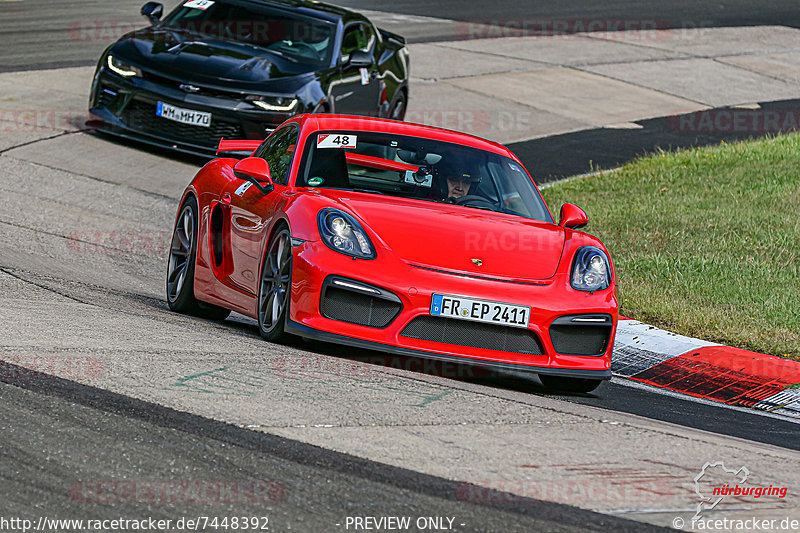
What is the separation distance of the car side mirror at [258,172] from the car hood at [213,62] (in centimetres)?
570

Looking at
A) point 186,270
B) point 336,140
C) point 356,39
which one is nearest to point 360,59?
point 356,39

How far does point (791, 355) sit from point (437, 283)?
2.83 metres

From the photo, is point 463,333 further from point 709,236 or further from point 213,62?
point 213,62

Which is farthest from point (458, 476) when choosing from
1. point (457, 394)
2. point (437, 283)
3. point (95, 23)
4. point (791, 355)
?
point (95, 23)

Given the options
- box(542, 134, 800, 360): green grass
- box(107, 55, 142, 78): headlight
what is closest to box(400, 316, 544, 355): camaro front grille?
box(542, 134, 800, 360): green grass

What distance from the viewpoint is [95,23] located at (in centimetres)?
2222

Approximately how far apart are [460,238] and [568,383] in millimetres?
1015

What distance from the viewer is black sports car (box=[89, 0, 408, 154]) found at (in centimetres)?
1291

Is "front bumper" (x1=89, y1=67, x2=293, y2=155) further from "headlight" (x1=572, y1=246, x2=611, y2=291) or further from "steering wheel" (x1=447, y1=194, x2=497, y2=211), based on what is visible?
"headlight" (x1=572, y1=246, x2=611, y2=291)

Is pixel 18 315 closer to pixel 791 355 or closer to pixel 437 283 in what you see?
pixel 437 283

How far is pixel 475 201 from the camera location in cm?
752

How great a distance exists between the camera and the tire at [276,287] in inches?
258

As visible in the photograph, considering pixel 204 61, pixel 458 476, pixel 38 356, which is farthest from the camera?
pixel 204 61

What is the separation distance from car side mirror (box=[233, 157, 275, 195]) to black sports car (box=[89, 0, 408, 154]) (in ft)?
18.1
